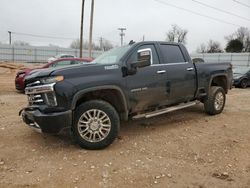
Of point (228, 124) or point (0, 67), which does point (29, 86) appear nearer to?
point (228, 124)

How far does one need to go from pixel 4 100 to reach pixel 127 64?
19.6 ft

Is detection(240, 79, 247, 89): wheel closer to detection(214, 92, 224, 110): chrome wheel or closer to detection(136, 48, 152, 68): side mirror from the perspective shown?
detection(214, 92, 224, 110): chrome wheel

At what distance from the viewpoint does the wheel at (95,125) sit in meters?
5.08

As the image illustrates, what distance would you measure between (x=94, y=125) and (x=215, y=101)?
12.9 feet

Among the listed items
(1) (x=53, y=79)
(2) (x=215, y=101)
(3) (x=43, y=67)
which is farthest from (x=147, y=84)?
(3) (x=43, y=67)

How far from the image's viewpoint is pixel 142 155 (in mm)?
5008

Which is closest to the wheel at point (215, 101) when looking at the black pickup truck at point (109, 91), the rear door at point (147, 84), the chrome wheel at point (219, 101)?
the chrome wheel at point (219, 101)

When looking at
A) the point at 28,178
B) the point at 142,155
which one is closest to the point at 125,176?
the point at 142,155

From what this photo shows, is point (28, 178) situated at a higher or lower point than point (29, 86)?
lower

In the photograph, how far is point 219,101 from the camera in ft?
26.3

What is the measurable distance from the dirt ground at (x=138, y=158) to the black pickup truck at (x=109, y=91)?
43 cm

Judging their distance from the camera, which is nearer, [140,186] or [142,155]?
[140,186]

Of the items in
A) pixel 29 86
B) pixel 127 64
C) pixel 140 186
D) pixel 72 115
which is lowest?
pixel 140 186

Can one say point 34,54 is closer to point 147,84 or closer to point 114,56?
point 114,56
